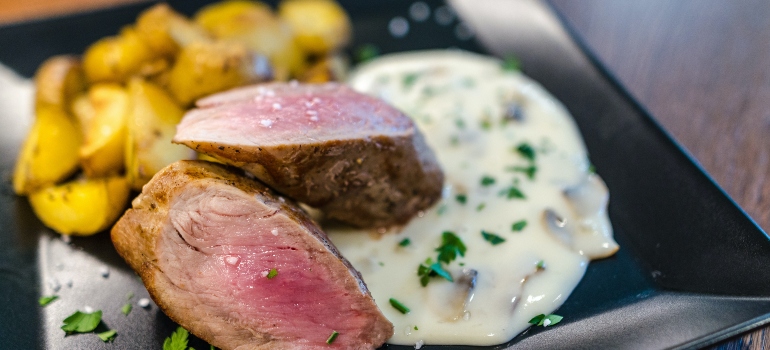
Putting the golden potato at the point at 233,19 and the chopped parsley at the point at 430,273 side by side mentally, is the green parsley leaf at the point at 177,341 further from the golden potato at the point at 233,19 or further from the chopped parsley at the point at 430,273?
the golden potato at the point at 233,19

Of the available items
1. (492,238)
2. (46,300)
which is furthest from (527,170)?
(46,300)

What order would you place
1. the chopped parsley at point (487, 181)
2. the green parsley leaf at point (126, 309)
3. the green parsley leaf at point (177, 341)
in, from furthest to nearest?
the chopped parsley at point (487, 181)
the green parsley leaf at point (126, 309)
the green parsley leaf at point (177, 341)

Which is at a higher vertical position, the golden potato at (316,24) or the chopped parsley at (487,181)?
the golden potato at (316,24)

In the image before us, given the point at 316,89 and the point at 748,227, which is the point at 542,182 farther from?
the point at 316,89

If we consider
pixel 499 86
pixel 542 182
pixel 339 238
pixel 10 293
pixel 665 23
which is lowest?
pixel 10 293

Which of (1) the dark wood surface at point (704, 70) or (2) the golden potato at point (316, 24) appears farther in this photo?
(2) the golden potato at point (316, 24)

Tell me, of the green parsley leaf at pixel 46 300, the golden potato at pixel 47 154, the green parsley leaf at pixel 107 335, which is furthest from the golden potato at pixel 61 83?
the green parsley leaf at pixel 107 335

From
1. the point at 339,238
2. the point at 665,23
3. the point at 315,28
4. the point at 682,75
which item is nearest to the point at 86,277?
the point at 339,238
